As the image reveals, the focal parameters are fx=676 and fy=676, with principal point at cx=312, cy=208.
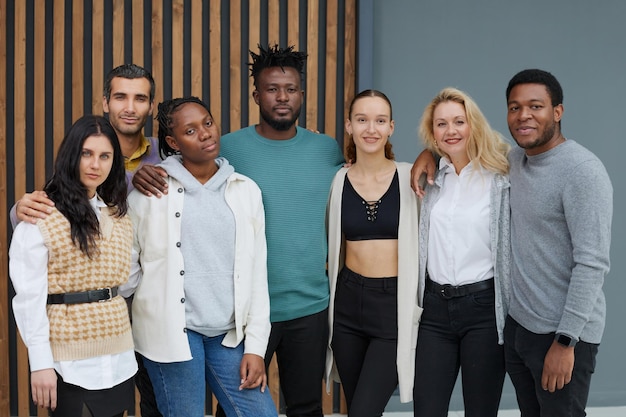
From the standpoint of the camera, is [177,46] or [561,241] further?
[177,46]

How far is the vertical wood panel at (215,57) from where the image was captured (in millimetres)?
3982

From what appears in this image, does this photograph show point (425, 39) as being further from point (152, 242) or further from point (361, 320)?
point (152, 242)

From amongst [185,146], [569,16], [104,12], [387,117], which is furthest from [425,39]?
[185,146]

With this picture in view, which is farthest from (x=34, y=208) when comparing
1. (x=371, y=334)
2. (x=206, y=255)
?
(x=371, y=334)

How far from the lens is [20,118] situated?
3910mm

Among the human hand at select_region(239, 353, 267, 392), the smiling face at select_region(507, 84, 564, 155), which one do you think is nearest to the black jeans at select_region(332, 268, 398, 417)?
the human hand at select_region(239, 353, 267, 392)

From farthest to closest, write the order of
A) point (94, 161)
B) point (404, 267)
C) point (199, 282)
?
point (404, 267), point (199, 282), point (94, 161)

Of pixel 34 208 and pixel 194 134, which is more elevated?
pixel 194 134

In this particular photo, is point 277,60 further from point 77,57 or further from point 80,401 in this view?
point 77,57

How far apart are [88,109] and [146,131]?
368 mm

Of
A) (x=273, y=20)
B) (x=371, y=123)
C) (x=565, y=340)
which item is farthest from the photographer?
(x=273, y=20)

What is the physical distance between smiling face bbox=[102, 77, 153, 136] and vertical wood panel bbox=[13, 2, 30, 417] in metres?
1.46

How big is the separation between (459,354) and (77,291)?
4.68ft

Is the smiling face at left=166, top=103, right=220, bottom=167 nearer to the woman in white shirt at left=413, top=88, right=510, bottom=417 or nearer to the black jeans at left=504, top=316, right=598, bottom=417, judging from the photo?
the woman in white shirt at left=413, top=88, right=510, bottom=417
